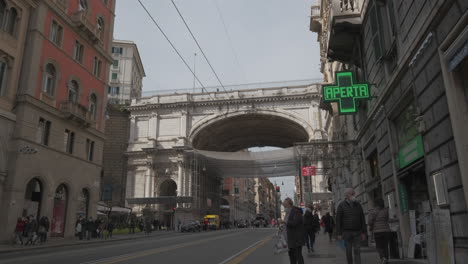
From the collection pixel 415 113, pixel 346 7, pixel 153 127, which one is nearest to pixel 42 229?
pixel 346 7

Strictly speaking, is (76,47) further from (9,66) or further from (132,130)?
(132,130)

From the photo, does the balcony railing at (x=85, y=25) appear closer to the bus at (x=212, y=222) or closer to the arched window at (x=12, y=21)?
the arched window at (x=12, y=21)

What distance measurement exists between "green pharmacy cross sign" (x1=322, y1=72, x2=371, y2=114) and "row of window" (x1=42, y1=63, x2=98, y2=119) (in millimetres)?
18161

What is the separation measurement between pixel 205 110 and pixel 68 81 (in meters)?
28.7

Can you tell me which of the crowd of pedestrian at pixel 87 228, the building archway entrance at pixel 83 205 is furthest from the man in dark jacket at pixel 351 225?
the building archway entrance at pixel 83 205

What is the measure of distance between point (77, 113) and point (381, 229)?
22.7m

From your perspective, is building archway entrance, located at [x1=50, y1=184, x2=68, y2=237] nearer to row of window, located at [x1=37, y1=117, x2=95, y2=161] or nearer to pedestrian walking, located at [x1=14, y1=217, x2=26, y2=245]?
row of window, located at [x1=37, y1=117, x2=95, y2=161]

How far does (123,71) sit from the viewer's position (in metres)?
72.3

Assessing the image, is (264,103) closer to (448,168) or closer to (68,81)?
(68,81)

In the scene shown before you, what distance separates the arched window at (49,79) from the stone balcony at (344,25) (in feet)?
58.5

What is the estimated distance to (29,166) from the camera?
21781 millimetres

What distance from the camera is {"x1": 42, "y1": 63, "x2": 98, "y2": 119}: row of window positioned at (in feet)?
79.6

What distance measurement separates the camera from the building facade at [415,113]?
22.5 feet

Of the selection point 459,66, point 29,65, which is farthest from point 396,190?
point 29,65
